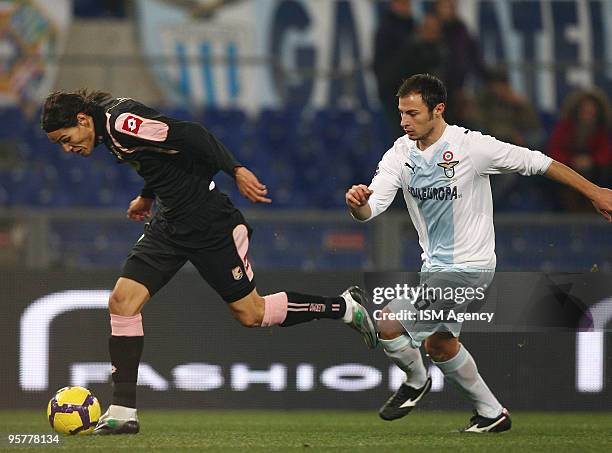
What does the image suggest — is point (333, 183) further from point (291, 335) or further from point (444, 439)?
point (444, 439)

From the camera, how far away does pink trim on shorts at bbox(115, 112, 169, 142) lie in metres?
5.69

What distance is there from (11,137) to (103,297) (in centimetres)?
458

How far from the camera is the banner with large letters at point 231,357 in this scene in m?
8.08

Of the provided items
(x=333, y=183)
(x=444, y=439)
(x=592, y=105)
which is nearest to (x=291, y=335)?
(x=444, y=439)

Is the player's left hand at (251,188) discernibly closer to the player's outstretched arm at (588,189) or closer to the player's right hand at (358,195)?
the player's right hand at (358,195)

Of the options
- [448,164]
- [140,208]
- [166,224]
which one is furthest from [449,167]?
[140,208]

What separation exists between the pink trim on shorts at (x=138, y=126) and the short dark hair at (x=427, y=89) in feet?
3.92

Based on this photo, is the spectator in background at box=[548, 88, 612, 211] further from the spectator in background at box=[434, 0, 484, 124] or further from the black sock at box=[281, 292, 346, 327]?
the black sock at box=[281, 292, 346, 327]

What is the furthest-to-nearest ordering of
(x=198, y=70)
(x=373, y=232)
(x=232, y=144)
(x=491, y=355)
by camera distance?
(x=198, y=70), (x=232, y=144), (x=373, y=232), (x=491, y=355)

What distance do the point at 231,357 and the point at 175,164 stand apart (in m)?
2.49

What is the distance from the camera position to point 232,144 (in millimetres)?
12117

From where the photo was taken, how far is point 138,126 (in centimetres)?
570

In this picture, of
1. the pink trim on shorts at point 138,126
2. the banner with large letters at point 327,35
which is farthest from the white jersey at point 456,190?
the banner with large letters at point 327,35

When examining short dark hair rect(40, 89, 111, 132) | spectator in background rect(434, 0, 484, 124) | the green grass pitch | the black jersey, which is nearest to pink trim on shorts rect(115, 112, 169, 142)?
the black jersey
